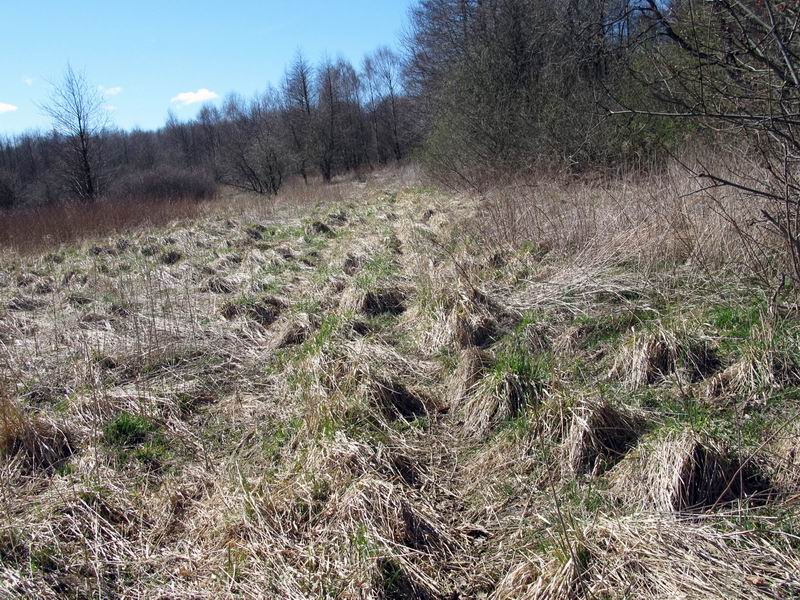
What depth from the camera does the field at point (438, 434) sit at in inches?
90.4

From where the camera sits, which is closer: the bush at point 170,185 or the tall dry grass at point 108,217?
the tall dry grass at point 108,217

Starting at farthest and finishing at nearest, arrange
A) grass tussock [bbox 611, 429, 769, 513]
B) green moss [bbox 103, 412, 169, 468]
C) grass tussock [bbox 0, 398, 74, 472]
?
green moss [bbox 103, 412, 169, 468], grass tussock [bbox 0, 398, 74, 472], grass tussock [bbox 611, 429, 769, 513]

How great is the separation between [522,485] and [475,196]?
909cm

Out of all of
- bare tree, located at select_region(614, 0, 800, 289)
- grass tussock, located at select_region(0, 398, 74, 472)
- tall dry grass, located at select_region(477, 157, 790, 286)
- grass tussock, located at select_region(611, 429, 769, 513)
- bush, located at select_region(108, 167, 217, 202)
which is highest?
bush, located at select_region(108, 167, 217, 202)

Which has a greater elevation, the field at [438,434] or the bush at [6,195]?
the bush at [6,195]

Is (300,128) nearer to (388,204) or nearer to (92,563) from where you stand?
(388,204)

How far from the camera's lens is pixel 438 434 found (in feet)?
11.2

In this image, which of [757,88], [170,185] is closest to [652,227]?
[757,88]

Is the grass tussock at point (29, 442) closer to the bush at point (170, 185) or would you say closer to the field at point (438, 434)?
the field at point (438, 434)

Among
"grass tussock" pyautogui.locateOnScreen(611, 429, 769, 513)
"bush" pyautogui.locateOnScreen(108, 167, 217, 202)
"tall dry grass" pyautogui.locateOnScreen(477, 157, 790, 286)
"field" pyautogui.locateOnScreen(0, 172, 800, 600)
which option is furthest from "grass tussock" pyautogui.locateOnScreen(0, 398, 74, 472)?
"bush" pyautogui.locateOnScreen(108, 167, 217, 202)

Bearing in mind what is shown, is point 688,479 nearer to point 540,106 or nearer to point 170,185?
point 540,106

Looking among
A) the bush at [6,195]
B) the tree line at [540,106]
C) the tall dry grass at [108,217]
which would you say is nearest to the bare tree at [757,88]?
the tree line at [540,106]

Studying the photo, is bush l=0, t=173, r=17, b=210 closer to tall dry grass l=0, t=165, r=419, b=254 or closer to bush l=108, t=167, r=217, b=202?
bush l=108, t=167, r=217, b=202

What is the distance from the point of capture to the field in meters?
2.29
